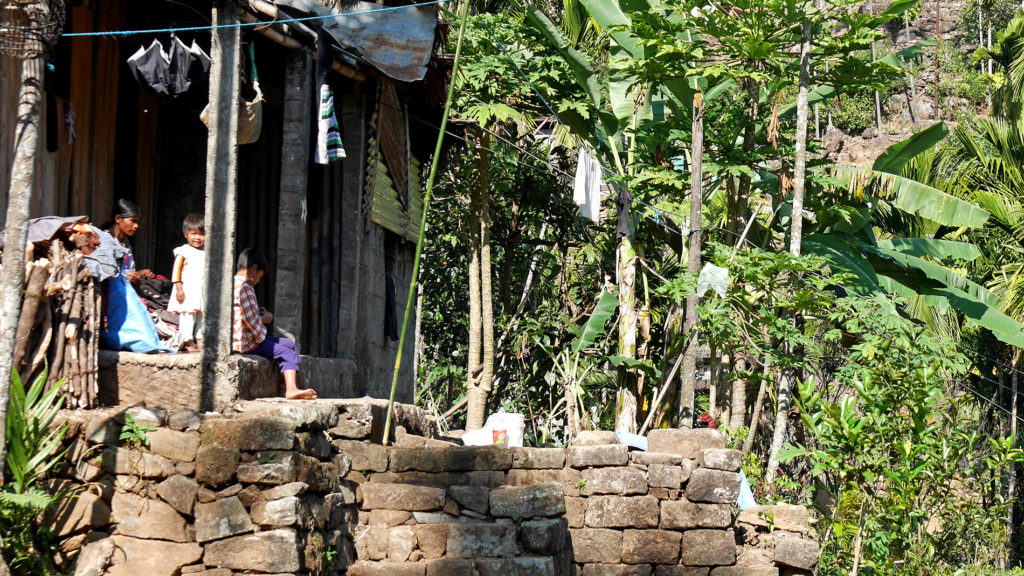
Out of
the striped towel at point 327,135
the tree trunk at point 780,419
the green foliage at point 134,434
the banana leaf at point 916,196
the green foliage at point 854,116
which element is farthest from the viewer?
the green foliage at point 854,116

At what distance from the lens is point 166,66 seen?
7.48 m

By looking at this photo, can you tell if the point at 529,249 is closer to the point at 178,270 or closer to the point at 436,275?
the point at 436,275

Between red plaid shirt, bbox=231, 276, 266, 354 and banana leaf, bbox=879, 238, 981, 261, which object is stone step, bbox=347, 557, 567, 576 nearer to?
red plaid shirt, bbox=231, 276, 266, 354

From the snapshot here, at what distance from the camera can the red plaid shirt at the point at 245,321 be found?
287 inches

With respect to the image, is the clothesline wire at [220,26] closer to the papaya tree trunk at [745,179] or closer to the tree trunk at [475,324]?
the tree trunk at [475,324]

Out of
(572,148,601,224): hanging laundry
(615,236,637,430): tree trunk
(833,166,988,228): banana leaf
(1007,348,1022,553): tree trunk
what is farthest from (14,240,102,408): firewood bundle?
(1007,348,1022,553): tree trunk

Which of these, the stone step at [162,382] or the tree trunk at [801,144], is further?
the tree trunk at [801,144]

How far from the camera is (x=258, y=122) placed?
25.7 feet

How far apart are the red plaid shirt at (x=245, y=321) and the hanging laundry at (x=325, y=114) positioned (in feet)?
4.67

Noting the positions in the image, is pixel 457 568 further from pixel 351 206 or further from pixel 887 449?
pixel 887 449

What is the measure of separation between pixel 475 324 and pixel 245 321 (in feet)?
19.5

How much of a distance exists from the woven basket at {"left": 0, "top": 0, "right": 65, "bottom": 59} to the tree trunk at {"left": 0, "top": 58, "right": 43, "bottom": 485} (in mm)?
223

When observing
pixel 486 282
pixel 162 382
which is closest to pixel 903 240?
pixel 486 282

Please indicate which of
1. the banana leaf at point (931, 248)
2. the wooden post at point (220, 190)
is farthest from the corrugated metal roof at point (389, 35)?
the banana leaf at point (931, 248)
